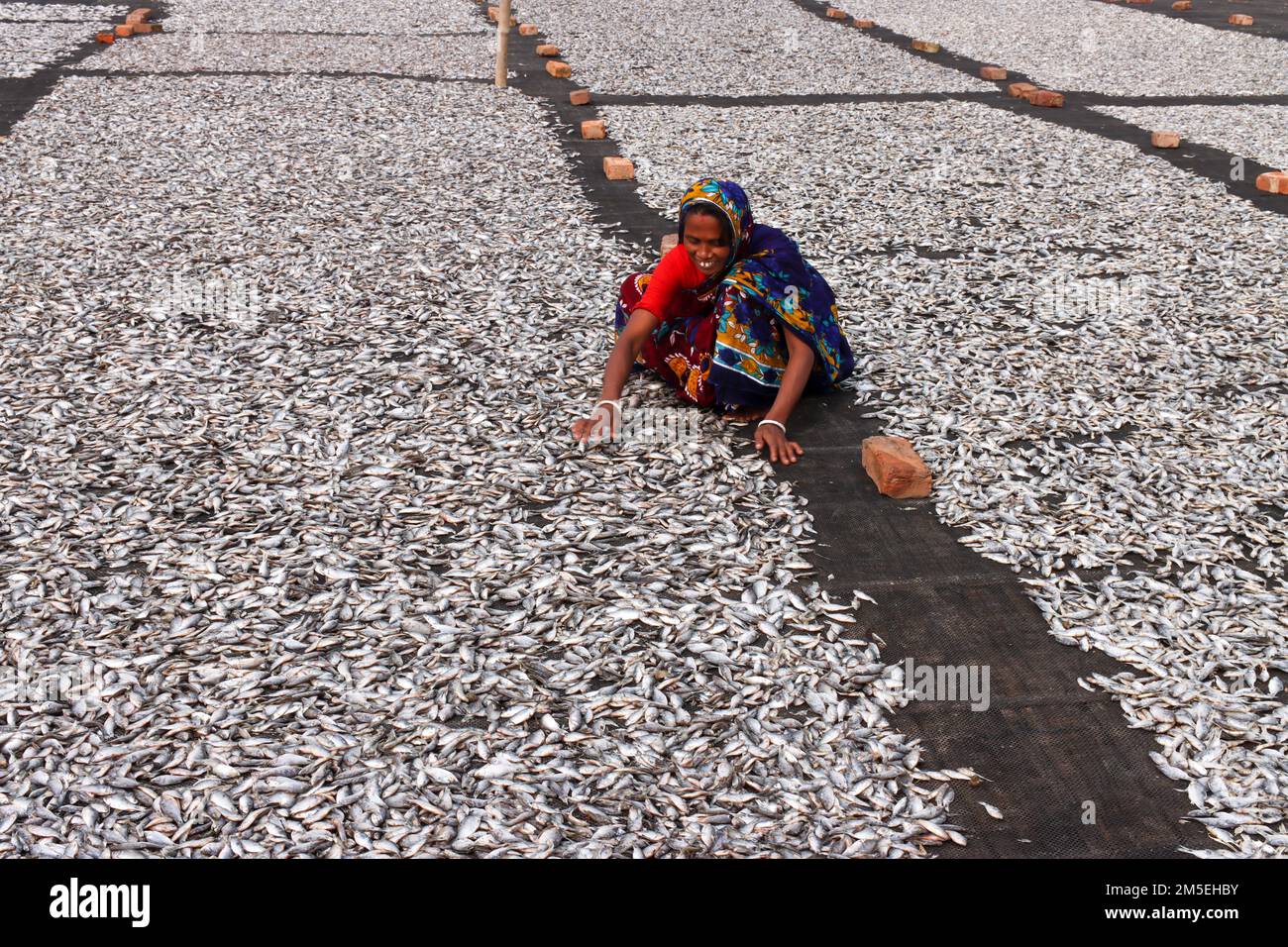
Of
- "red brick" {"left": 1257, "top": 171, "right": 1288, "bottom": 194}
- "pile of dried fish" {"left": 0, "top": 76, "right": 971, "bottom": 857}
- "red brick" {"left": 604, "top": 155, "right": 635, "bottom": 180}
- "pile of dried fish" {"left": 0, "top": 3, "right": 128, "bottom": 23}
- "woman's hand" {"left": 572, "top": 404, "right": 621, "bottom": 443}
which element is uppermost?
"pile of dried fish" {"left": 0, "top": 3, "right": 128, "bottom": 23}

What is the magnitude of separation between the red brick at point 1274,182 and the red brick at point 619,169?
5413 mm

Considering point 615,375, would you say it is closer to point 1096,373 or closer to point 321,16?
point 1096,373

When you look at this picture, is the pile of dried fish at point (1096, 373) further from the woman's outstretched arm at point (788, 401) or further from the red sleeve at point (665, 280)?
the red sleeve at point (665, 280)

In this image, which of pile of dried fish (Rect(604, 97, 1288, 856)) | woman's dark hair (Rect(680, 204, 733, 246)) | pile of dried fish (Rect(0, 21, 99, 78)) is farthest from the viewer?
→ pile of dried fish (Rect(0, 21, 99, 78))

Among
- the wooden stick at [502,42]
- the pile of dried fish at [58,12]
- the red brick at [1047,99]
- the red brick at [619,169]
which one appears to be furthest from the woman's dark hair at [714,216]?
the pile of dried fish at [58,12]

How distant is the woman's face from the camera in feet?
15.4

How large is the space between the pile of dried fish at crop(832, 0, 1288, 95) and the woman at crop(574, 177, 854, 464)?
9.85 m

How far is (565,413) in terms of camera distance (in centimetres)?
516

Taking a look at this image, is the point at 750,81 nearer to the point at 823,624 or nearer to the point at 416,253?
the point at 416,253

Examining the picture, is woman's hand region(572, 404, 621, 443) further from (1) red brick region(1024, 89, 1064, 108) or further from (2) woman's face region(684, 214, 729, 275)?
(1) red brick region(1024, 89, 1064, 108)

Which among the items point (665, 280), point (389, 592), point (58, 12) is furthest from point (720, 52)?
point (389, 592)

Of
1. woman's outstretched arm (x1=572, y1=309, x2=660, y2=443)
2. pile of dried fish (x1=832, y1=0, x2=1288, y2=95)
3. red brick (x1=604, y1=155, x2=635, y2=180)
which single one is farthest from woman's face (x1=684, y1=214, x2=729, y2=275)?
pile of dried fish (x1=832, y1=0, x2=1288, y2=95)

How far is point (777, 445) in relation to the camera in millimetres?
4738

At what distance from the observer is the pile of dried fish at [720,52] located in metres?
12.9
